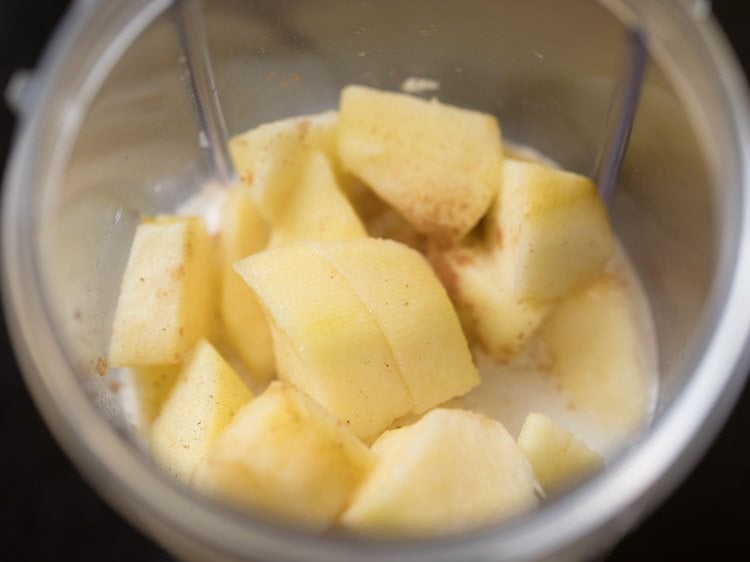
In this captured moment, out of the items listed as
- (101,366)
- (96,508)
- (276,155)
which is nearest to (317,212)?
(276,155)

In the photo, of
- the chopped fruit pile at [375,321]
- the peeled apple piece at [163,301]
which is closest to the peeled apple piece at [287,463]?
the chopped fruit pile at [375,321]

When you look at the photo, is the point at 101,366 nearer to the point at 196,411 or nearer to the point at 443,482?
the point at 196,411

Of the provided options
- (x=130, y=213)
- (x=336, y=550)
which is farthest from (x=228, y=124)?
(x=336, y=550)

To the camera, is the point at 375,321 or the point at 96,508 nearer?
the point at 375,321

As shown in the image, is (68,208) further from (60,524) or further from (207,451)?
(60,524)

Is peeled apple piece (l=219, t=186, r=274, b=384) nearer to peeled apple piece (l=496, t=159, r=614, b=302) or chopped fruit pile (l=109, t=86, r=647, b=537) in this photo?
chopped fruit pile (l=109, t=86, r=647, b=537)

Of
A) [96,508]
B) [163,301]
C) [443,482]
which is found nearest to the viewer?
[443,482]

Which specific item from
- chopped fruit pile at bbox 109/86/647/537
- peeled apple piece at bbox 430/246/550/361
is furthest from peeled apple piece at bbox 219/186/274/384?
peeled apple piece at bbox 430/246/550/361
